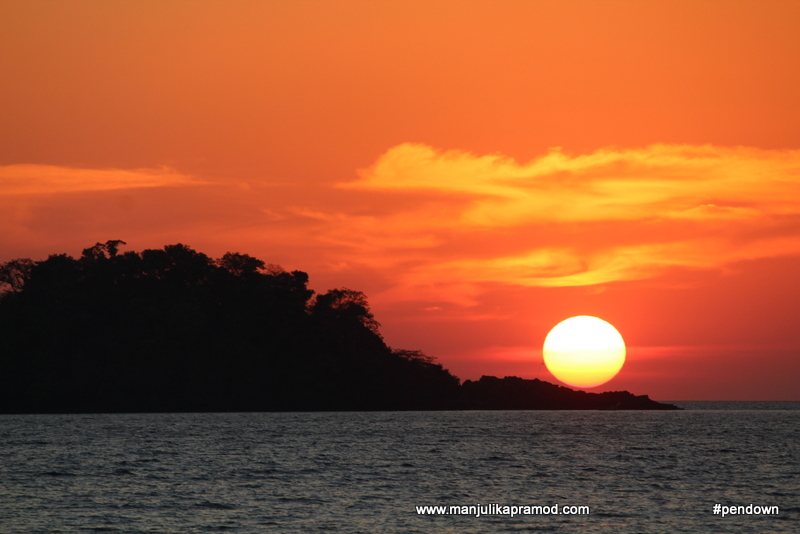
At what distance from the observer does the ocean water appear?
1618 inches

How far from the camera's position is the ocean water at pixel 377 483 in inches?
1618

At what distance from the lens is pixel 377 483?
55.4 meters

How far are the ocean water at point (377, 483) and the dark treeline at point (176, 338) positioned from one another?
230 feet

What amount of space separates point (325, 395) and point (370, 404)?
37.5 feet

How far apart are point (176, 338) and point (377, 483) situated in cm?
12942

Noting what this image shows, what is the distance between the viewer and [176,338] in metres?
177

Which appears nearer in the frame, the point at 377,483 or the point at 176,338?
the point at 377,483

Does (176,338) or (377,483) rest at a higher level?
(176,338)

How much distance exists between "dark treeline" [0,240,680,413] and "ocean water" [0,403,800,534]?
230 ft

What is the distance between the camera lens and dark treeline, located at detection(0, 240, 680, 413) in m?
164

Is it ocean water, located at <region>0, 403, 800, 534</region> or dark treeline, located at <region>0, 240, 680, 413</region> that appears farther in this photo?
dark treeline, located at <region>0, 240, 680, 413</region>

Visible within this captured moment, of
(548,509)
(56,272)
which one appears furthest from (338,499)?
(56,272)

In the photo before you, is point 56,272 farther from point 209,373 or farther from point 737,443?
point 737,443

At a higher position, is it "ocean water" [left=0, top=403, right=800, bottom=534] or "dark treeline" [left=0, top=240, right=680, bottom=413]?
"dark treeline" [left=0, top=240, right=680, bottom=413]
